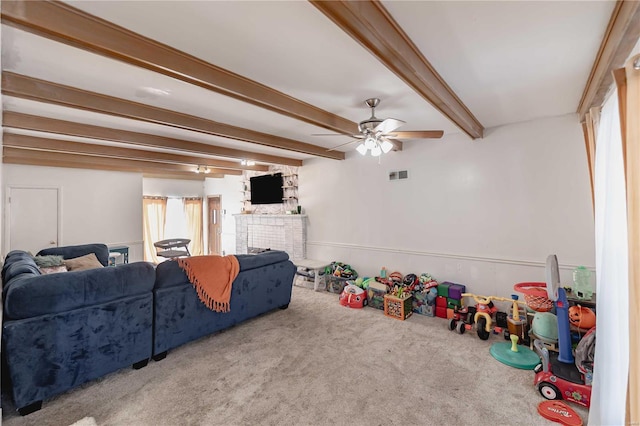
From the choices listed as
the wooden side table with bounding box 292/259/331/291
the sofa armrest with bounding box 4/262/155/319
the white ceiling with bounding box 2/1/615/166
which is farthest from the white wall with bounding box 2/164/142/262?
the sofa armrest with bounding box 4/262/155/319

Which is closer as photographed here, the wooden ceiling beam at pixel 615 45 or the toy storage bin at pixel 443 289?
the wooden ceiling beam at pixel 615 45

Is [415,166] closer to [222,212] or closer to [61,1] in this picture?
[61,1]

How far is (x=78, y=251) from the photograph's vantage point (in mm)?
4957

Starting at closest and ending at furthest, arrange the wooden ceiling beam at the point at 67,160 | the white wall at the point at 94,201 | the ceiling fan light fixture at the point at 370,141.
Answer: the ceiling fan light fixture at the point at 370,141 → the wooden ceiling beam at the point at 67,160 → the white wall at the point at 94,201

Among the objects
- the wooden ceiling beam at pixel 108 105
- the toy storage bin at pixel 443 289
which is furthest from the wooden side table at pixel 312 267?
the wooden ceiling beam at pixel 108 105

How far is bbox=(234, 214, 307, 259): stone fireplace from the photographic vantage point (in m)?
5.93

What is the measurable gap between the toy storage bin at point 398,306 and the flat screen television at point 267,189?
3417 millimetres

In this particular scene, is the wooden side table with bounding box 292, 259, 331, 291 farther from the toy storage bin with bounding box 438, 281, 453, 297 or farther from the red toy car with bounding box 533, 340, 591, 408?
the red toy car with bounding box 533, 340, 591, 408

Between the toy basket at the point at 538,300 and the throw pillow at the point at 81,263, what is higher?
the throw pillow at the point at 81,263

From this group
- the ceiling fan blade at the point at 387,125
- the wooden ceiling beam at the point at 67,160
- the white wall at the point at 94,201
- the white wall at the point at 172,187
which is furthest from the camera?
the white wall at the point at 172,187

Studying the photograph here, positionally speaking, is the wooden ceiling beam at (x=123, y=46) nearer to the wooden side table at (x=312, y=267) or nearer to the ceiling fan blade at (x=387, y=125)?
the ceiling fan blade at (x=387, y=125)

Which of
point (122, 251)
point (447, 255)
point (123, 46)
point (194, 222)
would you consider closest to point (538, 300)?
point (447, 255)

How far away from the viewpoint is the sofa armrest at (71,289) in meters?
2.05

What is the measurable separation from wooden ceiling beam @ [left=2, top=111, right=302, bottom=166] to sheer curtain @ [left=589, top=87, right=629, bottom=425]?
4552mm
